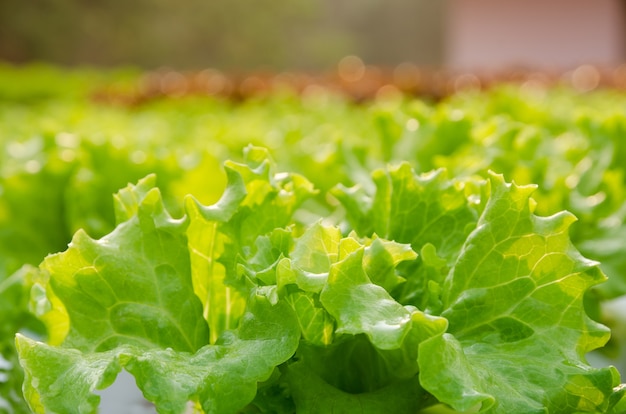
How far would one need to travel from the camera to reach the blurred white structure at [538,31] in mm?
18094

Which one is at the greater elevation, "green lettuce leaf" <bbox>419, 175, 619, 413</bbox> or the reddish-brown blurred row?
"green lettuce leaf" <bbox>419, 175, 619, 413</bbox>

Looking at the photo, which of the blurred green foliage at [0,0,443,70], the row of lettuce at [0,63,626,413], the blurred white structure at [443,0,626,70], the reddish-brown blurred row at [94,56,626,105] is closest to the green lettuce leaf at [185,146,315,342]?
the row of lettuce at [0,63,626,413]

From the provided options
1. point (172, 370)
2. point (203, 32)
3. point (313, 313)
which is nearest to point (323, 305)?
point (313, 313)

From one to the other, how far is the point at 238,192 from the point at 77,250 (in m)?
0.21

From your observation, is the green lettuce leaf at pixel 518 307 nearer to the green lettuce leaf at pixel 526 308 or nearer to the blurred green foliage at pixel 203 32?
the green lettuce leaf at pixel 526 308

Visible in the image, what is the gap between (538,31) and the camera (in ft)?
59.6

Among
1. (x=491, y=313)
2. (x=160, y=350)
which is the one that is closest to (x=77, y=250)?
(x=160, y=350)

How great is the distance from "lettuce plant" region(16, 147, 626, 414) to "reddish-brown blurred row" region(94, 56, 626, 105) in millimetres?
5586

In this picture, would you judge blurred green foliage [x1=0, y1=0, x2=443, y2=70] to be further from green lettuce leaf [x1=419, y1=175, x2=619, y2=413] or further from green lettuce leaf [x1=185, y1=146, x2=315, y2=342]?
green lettuce leaf [x1=419, y1=175, x2=619, y2=413]

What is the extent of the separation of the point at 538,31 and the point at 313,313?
18.1 meters

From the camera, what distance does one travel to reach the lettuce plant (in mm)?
940

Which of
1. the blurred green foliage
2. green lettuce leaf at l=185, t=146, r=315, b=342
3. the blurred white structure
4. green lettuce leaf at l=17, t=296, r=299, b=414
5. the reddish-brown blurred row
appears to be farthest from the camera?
the blurred green foliage

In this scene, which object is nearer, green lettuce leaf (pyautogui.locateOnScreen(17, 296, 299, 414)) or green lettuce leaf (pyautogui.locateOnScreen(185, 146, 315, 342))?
green lettuce leaf (pyautogui.locateOnScreen(17, 296, 299, 414))

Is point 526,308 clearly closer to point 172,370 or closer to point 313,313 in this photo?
point 313,313
